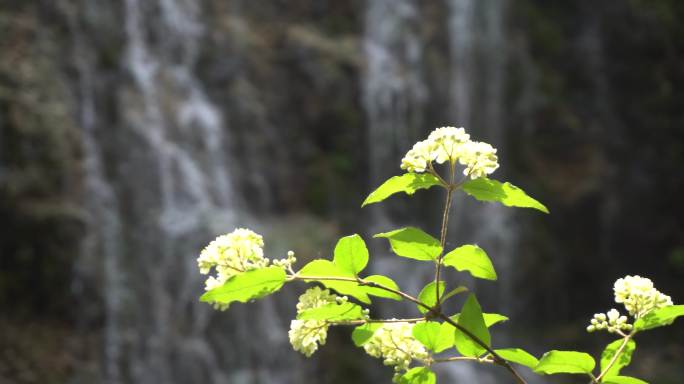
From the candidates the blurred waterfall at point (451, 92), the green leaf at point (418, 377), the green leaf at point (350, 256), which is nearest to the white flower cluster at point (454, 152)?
the green leaf at point (350, 256)

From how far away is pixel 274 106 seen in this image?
24.5ft

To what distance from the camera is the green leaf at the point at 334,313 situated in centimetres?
77

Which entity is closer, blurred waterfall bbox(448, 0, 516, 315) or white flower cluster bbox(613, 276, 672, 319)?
white flower cluster bbox(613, 276, 672, 319)

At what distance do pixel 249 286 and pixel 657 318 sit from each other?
0.43 m

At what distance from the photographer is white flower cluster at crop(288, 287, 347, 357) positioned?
836 millimetres

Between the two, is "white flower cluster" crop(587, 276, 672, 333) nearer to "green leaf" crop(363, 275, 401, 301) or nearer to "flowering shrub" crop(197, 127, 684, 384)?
"flowering shrub" crop(197, 127, 684, 384)

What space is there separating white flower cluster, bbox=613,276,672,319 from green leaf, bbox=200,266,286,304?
1.23ft

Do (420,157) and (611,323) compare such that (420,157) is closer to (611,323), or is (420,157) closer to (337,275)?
(337,275)

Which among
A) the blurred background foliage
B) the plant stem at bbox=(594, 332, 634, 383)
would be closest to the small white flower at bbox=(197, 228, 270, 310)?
the plant stem at bbox=(594, 332, 634, 383)

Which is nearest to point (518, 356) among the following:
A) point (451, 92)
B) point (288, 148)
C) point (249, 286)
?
point (249, 286)

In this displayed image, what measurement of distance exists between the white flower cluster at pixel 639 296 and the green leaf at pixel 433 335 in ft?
0.63

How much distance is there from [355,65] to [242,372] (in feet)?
10.8

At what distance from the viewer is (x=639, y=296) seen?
86 centimetres

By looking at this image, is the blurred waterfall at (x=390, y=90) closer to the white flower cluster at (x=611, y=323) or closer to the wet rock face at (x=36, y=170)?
the wet rock face at (x=36, y=170)
